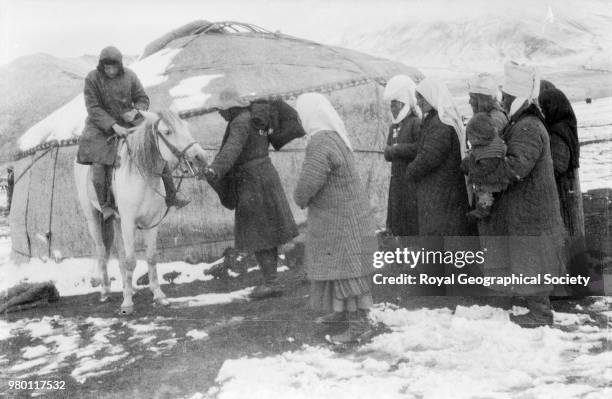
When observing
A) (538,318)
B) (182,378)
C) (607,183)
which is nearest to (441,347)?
(538,318)

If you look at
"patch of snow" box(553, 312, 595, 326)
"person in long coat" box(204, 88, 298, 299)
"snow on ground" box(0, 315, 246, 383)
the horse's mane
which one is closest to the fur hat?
"patch of snow" box(553, 312, 595, 326)

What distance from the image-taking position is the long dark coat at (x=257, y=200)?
4.37 meters

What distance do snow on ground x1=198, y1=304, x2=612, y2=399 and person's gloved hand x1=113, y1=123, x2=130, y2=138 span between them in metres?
2.14

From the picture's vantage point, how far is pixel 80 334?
3.96 m

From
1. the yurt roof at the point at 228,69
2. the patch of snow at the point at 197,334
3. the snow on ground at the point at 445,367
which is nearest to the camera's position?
the snow on ground at the point at 445,367

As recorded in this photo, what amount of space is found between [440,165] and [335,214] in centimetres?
95

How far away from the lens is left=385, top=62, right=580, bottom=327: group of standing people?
335 centimetres

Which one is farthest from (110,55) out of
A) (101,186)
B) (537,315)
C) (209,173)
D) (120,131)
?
(537,315)

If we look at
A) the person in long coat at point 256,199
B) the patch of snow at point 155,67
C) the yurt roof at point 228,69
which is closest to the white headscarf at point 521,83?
the person in long coat at point 256,199

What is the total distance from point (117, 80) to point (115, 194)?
35.7 inches

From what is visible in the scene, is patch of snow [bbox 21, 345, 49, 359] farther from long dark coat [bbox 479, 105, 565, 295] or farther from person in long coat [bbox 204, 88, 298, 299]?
long dark coat [bbox 479, 105, 565, 295]

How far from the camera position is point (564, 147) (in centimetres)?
381

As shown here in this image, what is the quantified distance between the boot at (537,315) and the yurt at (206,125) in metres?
2.70

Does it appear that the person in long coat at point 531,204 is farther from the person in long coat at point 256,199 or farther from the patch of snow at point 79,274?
the patch of snow at point 79,274
